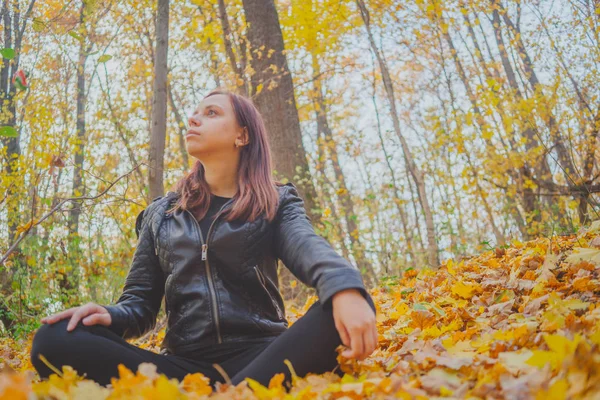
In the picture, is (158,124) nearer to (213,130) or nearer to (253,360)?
(213,130)

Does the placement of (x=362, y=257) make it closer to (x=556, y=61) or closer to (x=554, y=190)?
(x=554, y=190)

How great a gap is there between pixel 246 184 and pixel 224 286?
1.82 feet

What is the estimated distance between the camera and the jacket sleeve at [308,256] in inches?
60.4

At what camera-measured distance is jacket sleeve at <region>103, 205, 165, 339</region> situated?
6.39 feet

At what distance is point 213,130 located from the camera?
2.31 m

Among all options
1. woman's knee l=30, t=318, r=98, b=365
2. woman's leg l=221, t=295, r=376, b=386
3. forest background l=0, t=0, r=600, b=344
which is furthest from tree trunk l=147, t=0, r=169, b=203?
woman's leg l=221, t=295, r=376, b=386

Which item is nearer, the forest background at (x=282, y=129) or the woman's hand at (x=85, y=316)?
the woman's hand at (x=85, y=316)

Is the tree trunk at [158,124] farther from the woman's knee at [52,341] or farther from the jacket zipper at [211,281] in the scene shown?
the woman's knee at [52,341]

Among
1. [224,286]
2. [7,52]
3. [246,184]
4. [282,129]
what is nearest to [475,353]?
[224,286]

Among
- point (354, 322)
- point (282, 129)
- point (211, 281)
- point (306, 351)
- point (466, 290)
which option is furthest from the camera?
point (282, 129)

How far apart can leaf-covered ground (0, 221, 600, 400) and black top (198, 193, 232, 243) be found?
669mm

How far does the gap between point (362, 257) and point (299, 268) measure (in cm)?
454

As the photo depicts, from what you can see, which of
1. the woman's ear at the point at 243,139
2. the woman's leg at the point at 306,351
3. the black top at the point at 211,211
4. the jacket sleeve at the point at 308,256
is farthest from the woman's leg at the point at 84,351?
the woman's ear at the point at 243,139

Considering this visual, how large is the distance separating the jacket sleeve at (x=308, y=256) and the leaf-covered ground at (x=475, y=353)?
0.25 m
